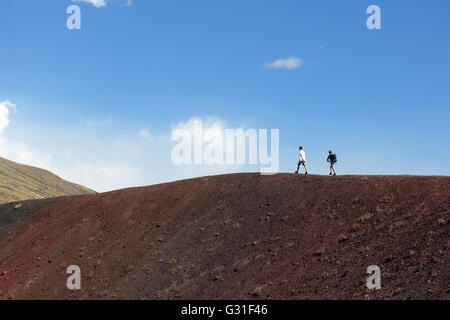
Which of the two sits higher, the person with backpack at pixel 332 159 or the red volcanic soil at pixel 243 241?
the person with backpack at pixel 332 159

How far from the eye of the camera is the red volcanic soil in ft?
51.5

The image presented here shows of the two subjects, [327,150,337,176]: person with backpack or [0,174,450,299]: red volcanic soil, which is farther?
[327,150,337,176]: person with backpack

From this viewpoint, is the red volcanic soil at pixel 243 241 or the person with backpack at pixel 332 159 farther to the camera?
the person with backpack at pixel 332 159

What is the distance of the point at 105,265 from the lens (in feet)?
76.0

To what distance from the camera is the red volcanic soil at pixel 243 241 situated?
15695 millimetres

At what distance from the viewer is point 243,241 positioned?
846 inches

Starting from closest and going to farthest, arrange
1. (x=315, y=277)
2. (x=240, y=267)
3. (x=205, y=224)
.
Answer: (x=315, y=277), (x=240, y=267), (x=205, y=224)

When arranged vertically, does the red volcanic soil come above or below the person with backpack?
below

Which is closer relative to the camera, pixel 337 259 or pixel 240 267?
pixel 337 259

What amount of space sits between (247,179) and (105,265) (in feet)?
38.7

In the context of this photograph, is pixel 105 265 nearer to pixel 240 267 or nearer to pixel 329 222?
pixel 240 267
